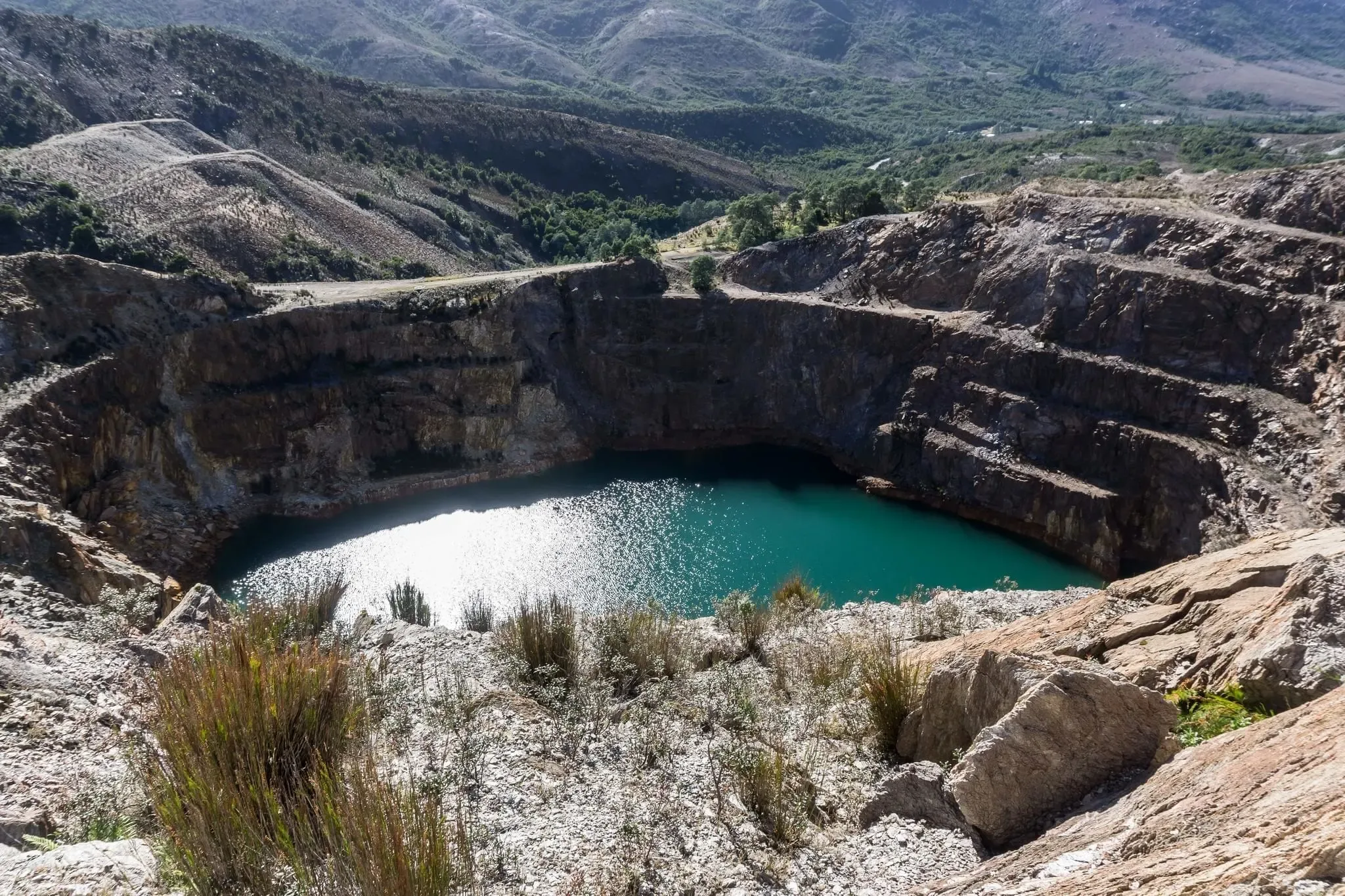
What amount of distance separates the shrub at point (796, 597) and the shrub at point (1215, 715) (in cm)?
1536

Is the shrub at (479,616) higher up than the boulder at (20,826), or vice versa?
the boulder at (20,826)

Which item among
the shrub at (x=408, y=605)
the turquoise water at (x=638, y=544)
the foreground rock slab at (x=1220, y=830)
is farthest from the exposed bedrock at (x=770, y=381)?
the foreground rock slab at (x=1220, y=830)

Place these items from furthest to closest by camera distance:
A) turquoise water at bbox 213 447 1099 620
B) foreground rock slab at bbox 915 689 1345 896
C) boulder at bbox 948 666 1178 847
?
turquoise water at bbox 213 447 1099 620 < boulder at bbox 948 666 1178 847 < foreground rock slab at bbox 915 689 1345 896

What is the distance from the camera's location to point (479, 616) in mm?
26297

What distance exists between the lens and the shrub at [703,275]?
5128 cm

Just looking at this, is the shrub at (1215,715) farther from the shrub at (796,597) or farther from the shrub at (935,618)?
the shrub at (796,597)

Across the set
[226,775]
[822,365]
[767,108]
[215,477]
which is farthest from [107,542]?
[767,108]

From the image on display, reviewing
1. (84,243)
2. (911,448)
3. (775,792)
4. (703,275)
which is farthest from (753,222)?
(775,792)

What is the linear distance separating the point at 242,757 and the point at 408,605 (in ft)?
67.9

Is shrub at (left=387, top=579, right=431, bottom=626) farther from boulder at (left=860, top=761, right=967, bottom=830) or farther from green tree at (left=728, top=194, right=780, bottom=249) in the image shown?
green tree at (left=728, top=194, right=780, bottom=249)

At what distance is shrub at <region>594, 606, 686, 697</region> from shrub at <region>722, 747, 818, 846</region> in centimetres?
502

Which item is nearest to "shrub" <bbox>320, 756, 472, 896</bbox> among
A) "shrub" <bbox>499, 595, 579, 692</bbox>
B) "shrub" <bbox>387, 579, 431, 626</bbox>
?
"shrub" <bbox>499, 595, 579, 692</bbox>

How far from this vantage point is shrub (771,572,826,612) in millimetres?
25569

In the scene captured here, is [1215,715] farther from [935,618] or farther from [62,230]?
[62,230]
